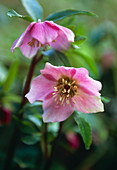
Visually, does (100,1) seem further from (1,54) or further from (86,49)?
(1,54)

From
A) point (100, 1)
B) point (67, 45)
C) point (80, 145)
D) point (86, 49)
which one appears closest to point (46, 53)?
point (67, 45)

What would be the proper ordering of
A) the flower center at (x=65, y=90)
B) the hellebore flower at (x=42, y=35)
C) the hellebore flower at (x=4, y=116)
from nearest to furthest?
1. the hellebore flower at (x=42, y=35)
2. the flower center at (x=65, y=90)
3. the hellebore flower at (x=4, y=116)

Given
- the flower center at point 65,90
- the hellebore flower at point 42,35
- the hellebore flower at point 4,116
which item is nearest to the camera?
the hellebore flower at point 42,35

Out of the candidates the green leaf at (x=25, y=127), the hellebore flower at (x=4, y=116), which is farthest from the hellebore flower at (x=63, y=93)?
the hellebore flower at (x=4, y=116)

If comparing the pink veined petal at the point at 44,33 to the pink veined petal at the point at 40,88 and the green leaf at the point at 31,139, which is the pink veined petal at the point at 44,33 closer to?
the pink veined petal at the point at 40,88

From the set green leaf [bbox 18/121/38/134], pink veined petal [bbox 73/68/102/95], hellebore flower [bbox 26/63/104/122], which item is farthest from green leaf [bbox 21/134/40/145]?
pink veined petal [bbox 73/68/102/95]

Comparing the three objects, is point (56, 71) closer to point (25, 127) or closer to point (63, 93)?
point (63, 93)
